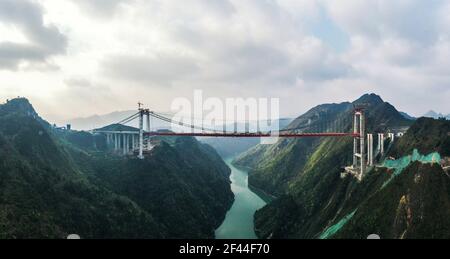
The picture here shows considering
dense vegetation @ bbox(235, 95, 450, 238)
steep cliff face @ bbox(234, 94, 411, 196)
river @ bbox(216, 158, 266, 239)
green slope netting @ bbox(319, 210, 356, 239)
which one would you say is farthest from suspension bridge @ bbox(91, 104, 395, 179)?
river @ bbox(216, 158, 266, 239)

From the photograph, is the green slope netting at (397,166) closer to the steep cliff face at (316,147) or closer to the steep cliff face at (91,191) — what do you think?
the steep cliff face at (316,147)

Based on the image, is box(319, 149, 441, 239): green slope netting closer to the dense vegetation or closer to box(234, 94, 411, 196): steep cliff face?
the dense vegetation

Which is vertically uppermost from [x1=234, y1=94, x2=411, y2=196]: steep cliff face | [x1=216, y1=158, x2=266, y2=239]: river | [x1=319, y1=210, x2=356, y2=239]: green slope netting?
[x1=234, y1=94, x2=411, y2=196]: steep cliff face
